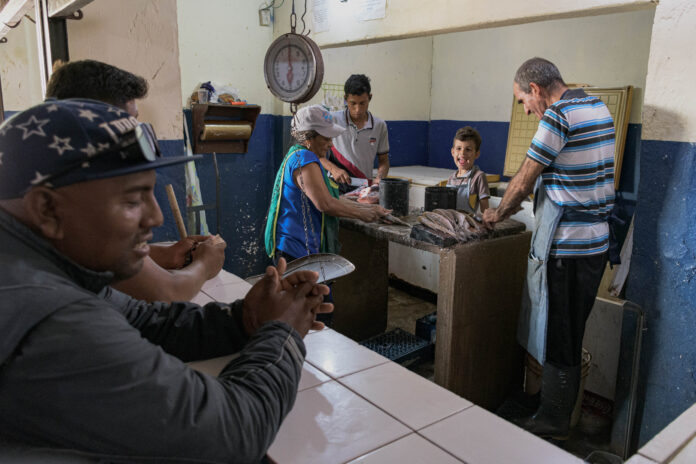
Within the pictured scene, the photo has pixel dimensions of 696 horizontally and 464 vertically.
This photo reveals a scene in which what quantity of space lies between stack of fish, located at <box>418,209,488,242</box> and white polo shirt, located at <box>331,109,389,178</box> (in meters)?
1.62

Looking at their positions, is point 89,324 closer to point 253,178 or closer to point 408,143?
point 253,178

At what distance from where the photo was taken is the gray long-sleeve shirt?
0.72 m

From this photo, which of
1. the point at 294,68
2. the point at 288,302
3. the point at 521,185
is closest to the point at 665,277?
the point at 521,185

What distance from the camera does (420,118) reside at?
5984 millimetres

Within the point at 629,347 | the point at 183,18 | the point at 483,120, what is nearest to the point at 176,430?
the point at 629,347

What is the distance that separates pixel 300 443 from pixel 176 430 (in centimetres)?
47

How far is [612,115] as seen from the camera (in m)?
4.11

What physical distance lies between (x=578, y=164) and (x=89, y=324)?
2338 millimetres

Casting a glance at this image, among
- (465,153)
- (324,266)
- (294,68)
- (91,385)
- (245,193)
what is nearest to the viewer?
(91,385)

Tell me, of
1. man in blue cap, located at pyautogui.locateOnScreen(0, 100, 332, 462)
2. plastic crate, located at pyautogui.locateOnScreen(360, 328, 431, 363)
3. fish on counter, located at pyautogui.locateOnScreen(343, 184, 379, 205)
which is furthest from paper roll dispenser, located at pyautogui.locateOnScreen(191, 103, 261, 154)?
man in blue cap, located at pyautogui.locateOnScreen(0, 100, 332, 462)

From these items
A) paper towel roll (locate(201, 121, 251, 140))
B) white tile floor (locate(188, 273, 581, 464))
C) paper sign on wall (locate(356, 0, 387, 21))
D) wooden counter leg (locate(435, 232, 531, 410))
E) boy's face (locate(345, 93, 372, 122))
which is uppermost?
paper sign on wall (locate(356, 0, 387, 21))

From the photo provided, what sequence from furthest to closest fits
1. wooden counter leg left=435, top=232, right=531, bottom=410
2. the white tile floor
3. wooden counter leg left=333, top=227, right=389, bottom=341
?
wooden counter leg left=333, top=227, right=389, bottom=341, wooden counter leg left=435, top=232, right=531, bottom=410, the white tile floor

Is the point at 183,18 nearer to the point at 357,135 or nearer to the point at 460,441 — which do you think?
the point at 357,135

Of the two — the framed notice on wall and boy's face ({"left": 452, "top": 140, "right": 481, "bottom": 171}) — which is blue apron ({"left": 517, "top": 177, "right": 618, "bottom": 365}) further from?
the framed notice on wall
